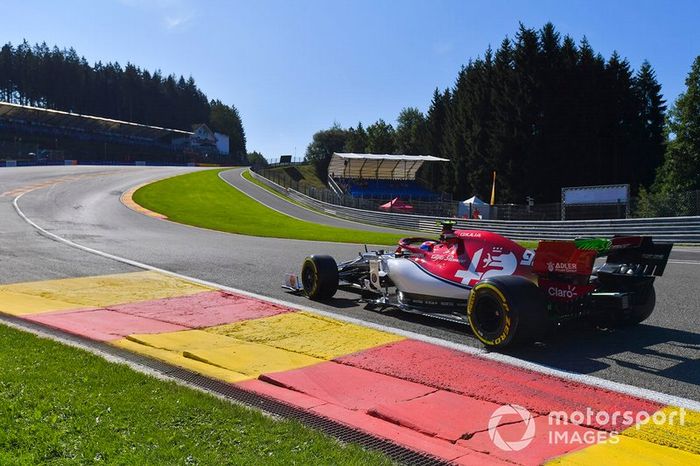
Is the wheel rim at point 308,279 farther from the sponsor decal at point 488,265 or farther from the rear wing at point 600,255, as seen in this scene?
the rear wing at point 600,255

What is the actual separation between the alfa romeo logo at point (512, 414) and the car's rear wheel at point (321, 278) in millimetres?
5099

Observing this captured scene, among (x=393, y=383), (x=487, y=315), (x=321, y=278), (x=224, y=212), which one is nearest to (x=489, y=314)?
(x=487, y=315)

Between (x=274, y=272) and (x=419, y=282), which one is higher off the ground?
(x=419, y=282)

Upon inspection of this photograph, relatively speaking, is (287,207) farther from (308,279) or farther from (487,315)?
(487,315)

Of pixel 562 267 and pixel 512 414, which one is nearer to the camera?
pixel 512 414

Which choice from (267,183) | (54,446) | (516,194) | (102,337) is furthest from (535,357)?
(267,183)

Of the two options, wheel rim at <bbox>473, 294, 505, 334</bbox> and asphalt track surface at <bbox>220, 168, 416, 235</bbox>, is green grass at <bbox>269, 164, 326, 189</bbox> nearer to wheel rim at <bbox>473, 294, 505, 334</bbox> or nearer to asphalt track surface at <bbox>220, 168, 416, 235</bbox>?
asphalt track surface at <bbox>220, 168, 416, 235</bbox>

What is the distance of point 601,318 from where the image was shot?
23.6 ft

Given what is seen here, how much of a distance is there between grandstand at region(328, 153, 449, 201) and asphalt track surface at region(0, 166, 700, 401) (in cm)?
4813

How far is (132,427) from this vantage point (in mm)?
4176

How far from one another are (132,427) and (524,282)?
166 inches

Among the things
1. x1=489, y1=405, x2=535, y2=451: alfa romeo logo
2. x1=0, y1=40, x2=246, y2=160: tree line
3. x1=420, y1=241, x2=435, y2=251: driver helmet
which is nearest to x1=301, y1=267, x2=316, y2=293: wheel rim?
x1=420, y1=241, x2=435, y2=251: driver helmet

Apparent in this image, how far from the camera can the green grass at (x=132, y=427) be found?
373cm

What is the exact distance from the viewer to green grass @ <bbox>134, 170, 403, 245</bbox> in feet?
86.5
